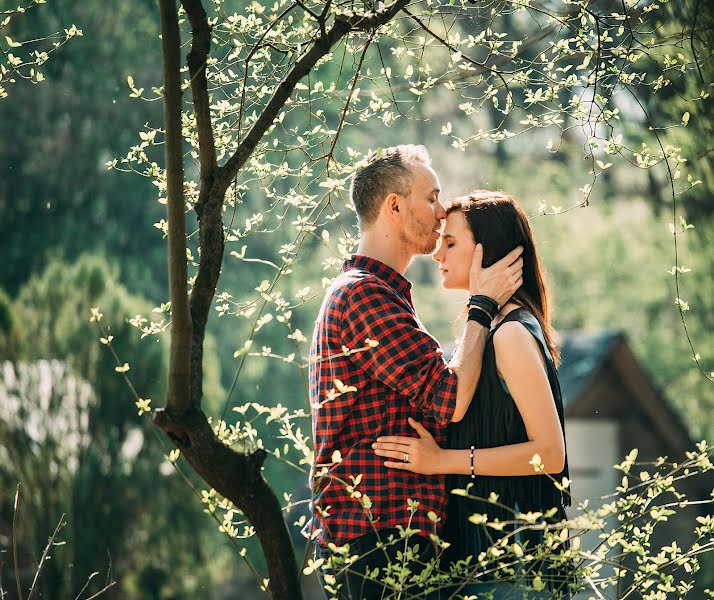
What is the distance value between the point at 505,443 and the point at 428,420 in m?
0.24

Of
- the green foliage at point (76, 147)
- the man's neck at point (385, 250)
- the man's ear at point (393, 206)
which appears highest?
the green foliage at point (76, 147)

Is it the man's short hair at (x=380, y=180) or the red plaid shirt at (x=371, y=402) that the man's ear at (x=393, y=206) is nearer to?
the man's short hair at (x=380, y=180)

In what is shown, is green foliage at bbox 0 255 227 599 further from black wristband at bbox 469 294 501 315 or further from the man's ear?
black wristband at bbox 469 294 501 315

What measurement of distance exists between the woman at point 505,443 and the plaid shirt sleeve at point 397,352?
5.9 inches

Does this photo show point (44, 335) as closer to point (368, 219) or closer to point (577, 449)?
point (577, 449)

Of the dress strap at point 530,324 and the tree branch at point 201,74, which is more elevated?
the tree branch at point 201,74

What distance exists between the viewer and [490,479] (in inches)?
120

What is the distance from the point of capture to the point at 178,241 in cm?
247

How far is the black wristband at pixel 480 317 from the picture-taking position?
10.1 feet

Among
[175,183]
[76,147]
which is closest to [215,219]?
[175,183]

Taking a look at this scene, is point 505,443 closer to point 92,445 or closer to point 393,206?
point 393,206

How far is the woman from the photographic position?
2977mm

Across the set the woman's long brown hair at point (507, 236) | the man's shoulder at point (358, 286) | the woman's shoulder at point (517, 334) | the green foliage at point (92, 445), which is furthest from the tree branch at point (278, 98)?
the green foliage at point (92, 445)

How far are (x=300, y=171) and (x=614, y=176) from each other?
2339 centimetres
